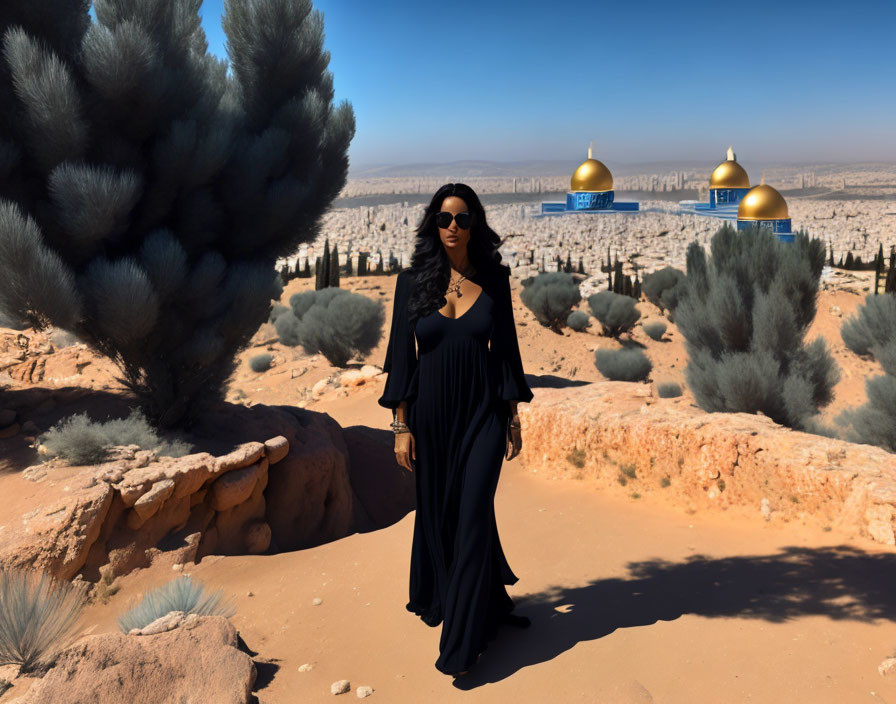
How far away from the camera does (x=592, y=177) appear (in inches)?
1973

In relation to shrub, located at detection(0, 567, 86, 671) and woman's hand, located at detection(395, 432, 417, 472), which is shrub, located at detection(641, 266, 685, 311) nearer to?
woman's hand, located at detection(395, 432, 417, 472)

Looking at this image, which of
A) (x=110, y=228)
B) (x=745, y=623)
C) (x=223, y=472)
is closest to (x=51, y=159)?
(x=110, y=228)

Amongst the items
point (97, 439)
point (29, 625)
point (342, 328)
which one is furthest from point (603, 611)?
point (342, 328)

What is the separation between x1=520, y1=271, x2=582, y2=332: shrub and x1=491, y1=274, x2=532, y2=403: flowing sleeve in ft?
65.0

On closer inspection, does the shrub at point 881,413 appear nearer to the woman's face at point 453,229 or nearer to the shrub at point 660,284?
the woman's face at point 453,229

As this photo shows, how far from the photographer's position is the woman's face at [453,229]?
318 centimetres

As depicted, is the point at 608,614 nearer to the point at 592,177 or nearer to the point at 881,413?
the point at 881,413

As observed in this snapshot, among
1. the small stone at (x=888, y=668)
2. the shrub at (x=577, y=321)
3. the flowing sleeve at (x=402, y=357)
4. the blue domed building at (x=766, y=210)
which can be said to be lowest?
the shrub at (x=577, y=321)

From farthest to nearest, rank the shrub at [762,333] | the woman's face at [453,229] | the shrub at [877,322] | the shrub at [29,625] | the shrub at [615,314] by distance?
the shrub at [615,314]
the shrub at [877,322]
the shrub at [762,333]
the woman's face at [453,229]
the shrub at [29,625]

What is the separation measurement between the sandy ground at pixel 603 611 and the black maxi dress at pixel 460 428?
1.11ft

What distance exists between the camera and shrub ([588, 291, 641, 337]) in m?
22.9

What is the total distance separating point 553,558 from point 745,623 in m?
1.34

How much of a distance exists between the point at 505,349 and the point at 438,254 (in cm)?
57

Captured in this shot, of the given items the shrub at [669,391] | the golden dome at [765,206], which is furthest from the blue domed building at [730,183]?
the shrub at [669,391]
